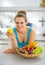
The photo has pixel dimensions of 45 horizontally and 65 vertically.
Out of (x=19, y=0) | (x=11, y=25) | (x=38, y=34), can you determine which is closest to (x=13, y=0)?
(x=19, y=0)

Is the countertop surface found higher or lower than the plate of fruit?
lower

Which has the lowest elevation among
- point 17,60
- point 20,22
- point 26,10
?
point 17,60

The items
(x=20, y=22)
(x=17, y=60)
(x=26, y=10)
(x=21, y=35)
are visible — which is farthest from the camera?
→ (x=26, y=10)

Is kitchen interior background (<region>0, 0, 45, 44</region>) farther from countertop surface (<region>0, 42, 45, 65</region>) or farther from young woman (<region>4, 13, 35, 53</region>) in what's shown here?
countertop surface (<region>0, 42, 45, 65</region>)

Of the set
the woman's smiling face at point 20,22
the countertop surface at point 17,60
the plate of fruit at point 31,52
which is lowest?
the countertop surface at point 17,60

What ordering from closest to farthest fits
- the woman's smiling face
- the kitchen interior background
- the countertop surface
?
the countertop surface, the woman's smiling face, the kitchen interior background

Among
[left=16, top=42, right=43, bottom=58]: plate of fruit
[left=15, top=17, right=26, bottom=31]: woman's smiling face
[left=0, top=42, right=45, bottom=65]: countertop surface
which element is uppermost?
[left=15, top=17, right=26, bottom=31]: woman's smiling face

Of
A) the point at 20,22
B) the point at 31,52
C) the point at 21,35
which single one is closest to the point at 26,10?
the point at 21,35

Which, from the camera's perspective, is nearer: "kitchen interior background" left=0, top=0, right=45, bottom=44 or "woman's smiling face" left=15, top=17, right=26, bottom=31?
"woman's smiling face" left=15, top=17, right=26, bottom=31

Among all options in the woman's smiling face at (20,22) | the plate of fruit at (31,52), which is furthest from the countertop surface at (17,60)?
the woman's smiling face at (20,22)

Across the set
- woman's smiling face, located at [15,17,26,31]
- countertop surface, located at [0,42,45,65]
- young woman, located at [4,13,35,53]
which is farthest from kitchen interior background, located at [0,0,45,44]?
countertop surface, located at [0,42,45,65]

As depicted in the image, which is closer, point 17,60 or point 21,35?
point 17,60

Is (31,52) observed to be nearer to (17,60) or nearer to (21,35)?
(17,60)

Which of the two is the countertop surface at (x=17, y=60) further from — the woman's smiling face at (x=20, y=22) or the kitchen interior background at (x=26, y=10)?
the kitchen interior background at (x=26, y=10)
